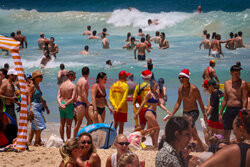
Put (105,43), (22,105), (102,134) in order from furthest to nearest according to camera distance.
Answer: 1. (105,43)
2. (102,134)
3. (22,105)

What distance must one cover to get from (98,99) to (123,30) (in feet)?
82.2

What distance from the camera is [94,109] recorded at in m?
6.88

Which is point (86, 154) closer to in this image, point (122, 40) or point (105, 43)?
point (105, 43)

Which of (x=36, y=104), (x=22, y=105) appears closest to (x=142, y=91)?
(x=36, y=104)

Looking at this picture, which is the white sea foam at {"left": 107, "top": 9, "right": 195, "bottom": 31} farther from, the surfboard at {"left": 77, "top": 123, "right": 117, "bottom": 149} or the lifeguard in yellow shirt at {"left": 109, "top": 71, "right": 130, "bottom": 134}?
the surfboard at {"left": 77, "top": 123, "right": 117, "bottom": 149}

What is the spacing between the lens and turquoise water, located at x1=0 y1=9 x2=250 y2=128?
1873cm

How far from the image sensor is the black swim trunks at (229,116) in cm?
609

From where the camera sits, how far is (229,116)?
611cm

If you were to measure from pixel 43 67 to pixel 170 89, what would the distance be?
7.96m

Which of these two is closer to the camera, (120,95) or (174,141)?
(174,141)

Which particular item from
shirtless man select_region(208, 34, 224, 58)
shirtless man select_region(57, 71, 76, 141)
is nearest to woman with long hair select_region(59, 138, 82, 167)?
shirtless man select_region(57, 71, 76, 141)

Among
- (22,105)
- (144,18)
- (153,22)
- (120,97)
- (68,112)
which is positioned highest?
(144,18)

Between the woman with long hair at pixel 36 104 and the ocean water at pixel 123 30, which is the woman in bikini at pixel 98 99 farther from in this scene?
the ocean water at pixel 123 30

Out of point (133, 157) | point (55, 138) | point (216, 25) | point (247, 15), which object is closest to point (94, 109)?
point (55, 138)
